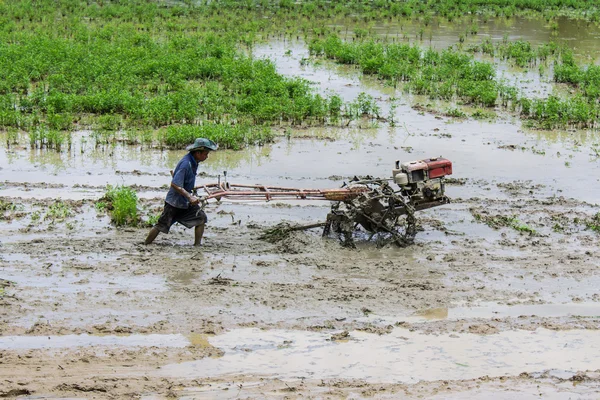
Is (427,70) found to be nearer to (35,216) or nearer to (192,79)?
(192,79)

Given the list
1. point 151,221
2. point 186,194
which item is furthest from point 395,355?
point 151,221

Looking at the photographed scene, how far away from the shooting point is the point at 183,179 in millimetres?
8422

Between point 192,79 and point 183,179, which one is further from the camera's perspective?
point 192,79

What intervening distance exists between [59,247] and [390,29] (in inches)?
719

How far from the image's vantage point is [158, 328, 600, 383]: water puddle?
6.18m

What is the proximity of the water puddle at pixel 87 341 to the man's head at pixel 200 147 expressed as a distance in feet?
7.88

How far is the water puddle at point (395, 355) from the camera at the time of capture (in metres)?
6.18

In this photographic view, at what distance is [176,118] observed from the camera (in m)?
13.6

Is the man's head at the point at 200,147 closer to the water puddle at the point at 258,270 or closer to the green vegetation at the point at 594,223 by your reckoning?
the water puddle at the point at 258,270

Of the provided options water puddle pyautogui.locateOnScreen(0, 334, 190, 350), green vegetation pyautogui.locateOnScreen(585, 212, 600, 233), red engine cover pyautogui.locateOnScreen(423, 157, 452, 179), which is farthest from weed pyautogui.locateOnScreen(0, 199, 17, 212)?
green vegetation pyautogui.locateOnScreen(585, 212, 600, 233)

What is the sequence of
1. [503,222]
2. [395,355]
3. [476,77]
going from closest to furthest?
[395,355]
[503,222]
[476,77]

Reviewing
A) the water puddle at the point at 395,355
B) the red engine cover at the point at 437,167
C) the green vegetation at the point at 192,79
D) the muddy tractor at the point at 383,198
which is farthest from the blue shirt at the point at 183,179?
the green vegetation at the point at 192,79

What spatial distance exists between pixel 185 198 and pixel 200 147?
0.53 meters

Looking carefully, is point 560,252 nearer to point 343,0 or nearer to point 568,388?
point 568,388
